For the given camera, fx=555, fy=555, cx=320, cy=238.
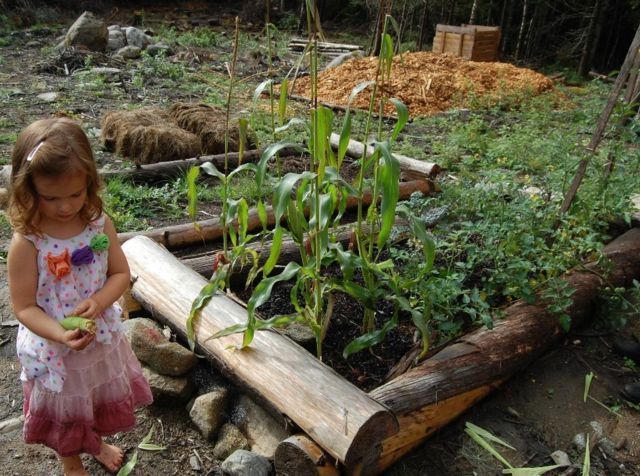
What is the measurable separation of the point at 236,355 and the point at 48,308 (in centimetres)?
87

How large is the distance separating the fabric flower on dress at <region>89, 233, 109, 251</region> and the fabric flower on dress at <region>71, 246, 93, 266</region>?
0.02 metres

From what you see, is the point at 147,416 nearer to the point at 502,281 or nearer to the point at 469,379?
the point at 469,379

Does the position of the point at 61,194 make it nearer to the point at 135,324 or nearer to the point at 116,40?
the point at 135,324

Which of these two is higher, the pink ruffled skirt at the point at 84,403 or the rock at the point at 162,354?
the pink ruffled skirt at the point at 84,403

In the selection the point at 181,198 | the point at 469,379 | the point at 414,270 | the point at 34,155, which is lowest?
the point at 181,198

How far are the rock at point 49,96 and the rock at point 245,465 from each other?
7.30 metres

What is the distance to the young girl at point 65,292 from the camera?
1651 mm

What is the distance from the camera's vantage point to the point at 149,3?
1897 cm

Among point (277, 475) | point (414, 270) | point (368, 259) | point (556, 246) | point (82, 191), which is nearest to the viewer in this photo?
point (82, 191)

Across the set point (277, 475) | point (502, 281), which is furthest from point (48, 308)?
point (502, 281)

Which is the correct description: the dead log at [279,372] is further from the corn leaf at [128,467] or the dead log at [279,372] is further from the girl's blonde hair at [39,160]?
the girl's blonde hair at [39,160]

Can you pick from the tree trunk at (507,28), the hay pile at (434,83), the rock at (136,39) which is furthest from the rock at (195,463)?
the tree trunk at (507,28)

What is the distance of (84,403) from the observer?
6.40ft

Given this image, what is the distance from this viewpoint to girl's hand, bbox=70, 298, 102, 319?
5.77ft
